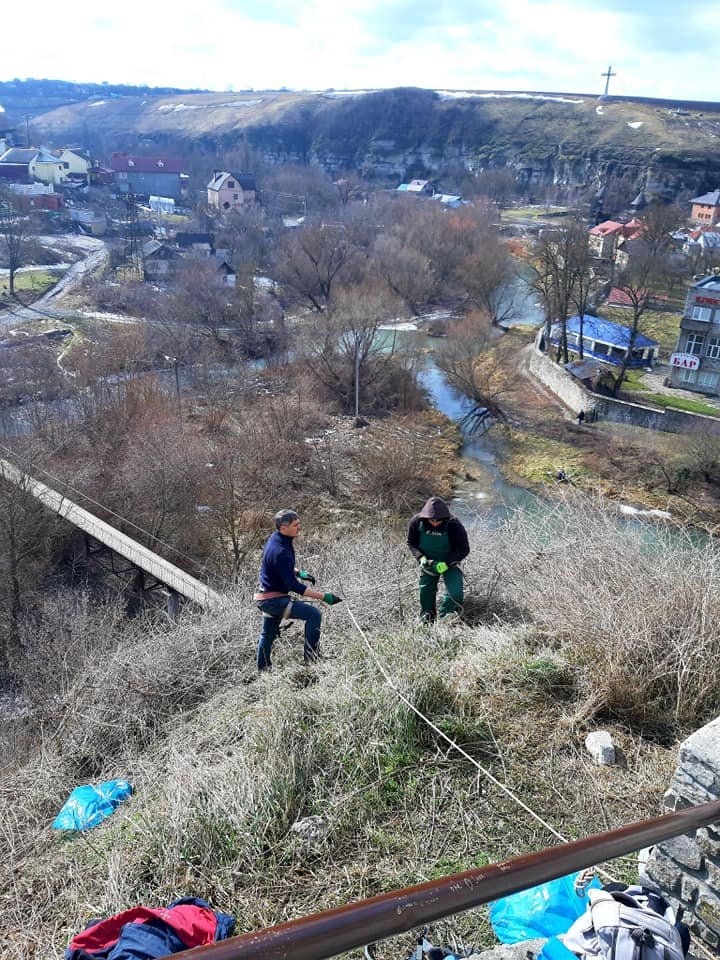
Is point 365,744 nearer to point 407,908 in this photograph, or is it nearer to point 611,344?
point 407,908

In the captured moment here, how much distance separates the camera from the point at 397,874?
12.0 ft

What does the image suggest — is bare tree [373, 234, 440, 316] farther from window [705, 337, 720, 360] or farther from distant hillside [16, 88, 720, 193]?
distant hillside [16, 88, 720, 193]

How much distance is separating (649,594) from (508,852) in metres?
2.61

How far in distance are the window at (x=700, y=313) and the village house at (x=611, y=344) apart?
2740 millimetres

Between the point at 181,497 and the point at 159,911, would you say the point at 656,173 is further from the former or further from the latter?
the point at 159,911

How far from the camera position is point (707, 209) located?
59.5 meters

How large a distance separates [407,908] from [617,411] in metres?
25.0

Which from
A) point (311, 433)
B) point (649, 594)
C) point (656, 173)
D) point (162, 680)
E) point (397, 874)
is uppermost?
point (656, 173)

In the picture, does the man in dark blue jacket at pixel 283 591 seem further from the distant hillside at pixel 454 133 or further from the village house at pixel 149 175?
the distant hillside at pixel 454 133

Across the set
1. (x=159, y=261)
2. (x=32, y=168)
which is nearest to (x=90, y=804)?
(x=159, y=261)

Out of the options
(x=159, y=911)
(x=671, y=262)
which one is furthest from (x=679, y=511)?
(x=671, y=262)

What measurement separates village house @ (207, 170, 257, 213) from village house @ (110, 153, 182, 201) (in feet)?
29.5

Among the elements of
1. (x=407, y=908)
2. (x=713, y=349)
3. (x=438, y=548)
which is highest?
(x=407, y=908)

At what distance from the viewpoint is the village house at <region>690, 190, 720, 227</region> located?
192 ft
